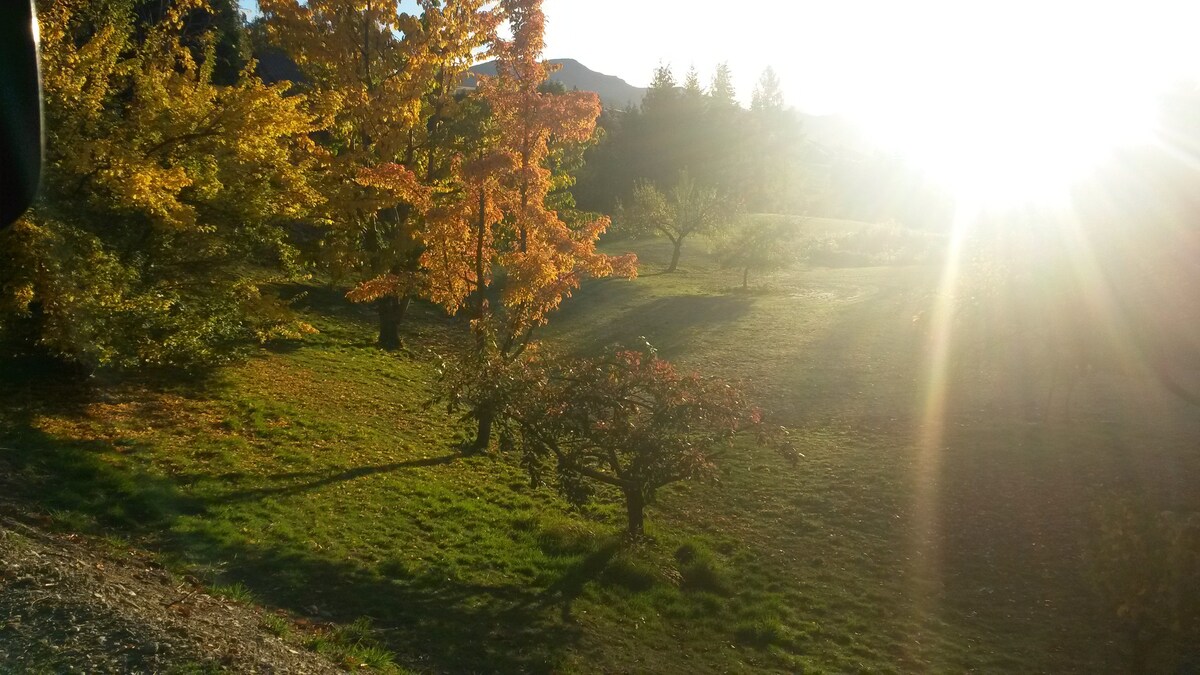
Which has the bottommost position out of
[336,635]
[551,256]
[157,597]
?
[336,635]

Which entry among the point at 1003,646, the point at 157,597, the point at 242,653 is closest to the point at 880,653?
the point at 1003,646

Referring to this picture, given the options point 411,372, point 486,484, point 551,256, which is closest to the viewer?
point 486,484

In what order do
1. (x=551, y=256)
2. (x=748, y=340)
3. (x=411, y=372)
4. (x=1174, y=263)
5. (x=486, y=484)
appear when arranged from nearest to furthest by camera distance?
(x=1174, y=263) → (x=486, y=484) → (x=551, y=256) → (x=411, y=372) → (x=748, y=340)

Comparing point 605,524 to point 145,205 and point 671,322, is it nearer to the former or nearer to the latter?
point 145,205

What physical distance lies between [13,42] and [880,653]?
9.05 m

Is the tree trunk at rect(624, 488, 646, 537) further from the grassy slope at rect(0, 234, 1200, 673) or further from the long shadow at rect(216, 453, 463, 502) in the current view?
the long shadow at rect(216, 453, 463, 502)

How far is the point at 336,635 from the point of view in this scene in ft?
24.8

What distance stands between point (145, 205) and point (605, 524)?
7.80 meters

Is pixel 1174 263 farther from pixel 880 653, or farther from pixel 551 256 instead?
pixel 551 256

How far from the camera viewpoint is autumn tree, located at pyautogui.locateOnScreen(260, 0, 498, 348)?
17.5 metres

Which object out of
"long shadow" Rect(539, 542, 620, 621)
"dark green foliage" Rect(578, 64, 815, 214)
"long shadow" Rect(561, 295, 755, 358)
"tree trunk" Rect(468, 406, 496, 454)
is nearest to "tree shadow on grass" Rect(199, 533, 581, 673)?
"long shadow" Rect(539, 542, 620, 621)

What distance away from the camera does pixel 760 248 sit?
125 feet

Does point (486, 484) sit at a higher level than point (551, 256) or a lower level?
lower

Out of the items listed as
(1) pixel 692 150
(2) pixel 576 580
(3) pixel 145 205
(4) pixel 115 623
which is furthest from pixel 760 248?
(1) pixel 692 150
